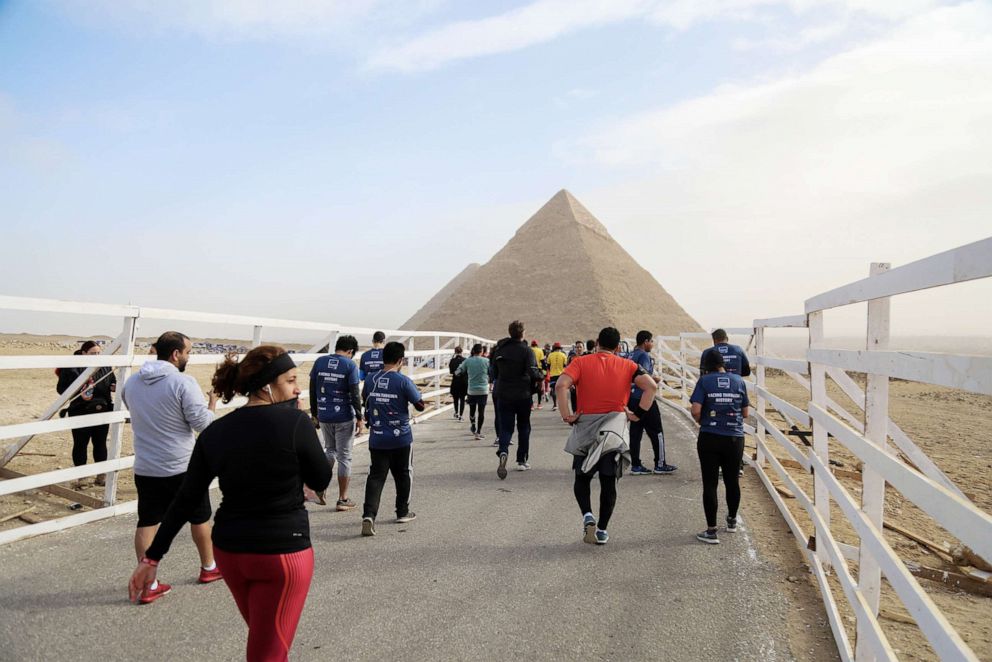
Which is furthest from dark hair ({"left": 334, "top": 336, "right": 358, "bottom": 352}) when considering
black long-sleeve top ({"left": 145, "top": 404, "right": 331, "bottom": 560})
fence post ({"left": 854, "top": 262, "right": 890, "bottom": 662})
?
fence post ({"left": 854, "top": 262, "right": 890, "bottom": 662})

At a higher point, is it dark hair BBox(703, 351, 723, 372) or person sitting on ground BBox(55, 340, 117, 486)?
dark hair BBox(703, 351, 723, 372)

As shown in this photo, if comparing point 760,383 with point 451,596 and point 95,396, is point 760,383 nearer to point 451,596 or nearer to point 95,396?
point 451,596

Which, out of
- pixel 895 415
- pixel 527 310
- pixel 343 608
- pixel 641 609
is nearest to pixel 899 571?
pixel 641 609

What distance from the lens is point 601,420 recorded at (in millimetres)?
5406

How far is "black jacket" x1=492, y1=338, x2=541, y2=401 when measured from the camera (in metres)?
8.46

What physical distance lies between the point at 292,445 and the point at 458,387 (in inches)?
438

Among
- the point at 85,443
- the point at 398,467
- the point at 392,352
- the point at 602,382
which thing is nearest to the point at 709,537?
the point at 602,382

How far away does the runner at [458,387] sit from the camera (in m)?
13.4

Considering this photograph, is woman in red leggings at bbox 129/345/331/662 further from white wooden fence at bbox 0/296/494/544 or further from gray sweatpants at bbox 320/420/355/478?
gray sweatpants at bbox 320/420/355/478

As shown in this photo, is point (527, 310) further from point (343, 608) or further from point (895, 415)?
point (343, 608)

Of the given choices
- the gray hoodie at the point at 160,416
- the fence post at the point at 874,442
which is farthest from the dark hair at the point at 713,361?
the gray hoodie at the point at 160,416

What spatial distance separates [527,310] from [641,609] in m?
113

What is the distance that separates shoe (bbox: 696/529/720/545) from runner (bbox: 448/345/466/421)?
7643 millimetres

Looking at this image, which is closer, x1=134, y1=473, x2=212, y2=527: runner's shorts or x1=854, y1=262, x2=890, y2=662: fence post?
x1=854, y1=262, x2=890, y2=662: fence post
